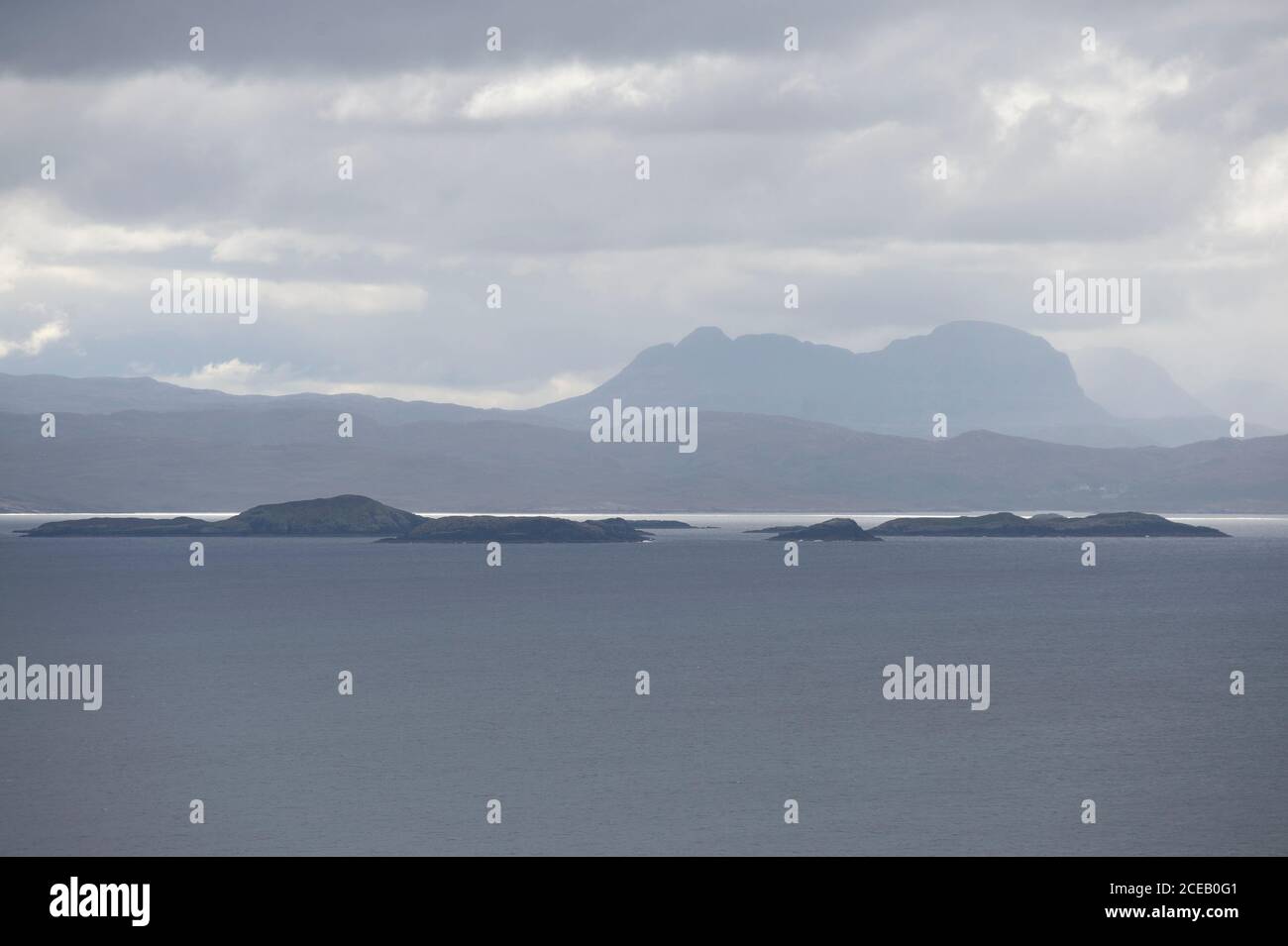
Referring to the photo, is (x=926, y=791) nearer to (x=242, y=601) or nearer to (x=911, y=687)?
(x=911, y=687)

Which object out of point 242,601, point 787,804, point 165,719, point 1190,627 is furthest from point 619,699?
point 242,601

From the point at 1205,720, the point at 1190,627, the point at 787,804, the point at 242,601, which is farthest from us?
the point at 242,601

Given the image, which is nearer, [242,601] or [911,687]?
[911,687]
